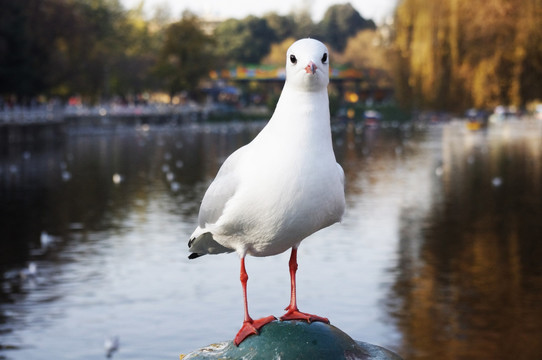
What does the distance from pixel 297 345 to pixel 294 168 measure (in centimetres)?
87

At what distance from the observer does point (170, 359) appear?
1265 cm

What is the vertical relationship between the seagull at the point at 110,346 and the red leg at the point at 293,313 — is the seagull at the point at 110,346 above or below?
below

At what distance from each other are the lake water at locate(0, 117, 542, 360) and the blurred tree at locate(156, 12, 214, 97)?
57602 mm

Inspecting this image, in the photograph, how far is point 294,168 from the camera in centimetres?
413

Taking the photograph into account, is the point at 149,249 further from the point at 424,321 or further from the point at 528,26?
the point at 528,26

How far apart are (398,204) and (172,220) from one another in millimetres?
6562

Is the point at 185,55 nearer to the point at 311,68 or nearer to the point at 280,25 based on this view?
the point at 280,25

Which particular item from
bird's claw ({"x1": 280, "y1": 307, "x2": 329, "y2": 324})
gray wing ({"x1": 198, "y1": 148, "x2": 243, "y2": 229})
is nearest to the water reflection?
bird's claw ({"x1": 280, "y1": 307, "x2": 329, "y2": 324})

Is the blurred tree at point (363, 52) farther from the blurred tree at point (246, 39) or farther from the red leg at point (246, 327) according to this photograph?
the red leg at point (246, 327)

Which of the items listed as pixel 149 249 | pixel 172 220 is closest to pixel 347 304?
pixel 149 249

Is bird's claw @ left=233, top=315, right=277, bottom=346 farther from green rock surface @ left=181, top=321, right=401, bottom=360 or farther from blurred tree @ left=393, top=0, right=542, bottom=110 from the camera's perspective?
blurred tree @ left=393, top=0, right=542, bottom=110

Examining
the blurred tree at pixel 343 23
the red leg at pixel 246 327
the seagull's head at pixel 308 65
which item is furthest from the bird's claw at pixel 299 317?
the blurred tree at pixel 343 23

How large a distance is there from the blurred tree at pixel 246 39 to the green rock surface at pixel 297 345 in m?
136

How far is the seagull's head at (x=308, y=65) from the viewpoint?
4012 millimetres
